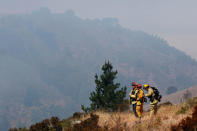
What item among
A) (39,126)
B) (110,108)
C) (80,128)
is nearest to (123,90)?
(110,108)

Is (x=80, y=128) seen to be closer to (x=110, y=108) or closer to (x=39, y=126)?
(x=39, y=126)

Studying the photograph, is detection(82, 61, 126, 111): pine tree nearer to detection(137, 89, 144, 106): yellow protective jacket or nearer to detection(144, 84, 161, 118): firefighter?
detection(137, 89, 144, 106): yellow protective jacket

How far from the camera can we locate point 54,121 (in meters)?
10.5

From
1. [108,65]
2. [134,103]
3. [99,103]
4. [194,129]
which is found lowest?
[194,129]

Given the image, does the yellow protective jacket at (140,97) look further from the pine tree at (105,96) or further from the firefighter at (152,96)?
the pine tree at (105,96)

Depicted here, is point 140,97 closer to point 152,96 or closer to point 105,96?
point 152,96

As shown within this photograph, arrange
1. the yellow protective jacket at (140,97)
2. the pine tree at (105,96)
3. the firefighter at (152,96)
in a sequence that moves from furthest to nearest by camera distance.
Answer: the pine tree at (105,96)
the yellow protective jacket at (140,97)
the firefighter at (152,96)

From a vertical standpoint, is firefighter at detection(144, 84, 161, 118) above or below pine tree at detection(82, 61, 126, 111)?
below

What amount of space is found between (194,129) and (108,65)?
18.3m

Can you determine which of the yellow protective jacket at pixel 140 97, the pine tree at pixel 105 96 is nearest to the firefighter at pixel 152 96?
the yellow protective jacket at pixel 140 97

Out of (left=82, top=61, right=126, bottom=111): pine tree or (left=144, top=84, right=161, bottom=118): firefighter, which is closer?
(left=144, top=84, right=161, bottom=118): firefighter

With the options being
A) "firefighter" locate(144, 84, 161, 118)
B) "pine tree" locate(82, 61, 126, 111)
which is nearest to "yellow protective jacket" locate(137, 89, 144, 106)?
"firefighter" locate(144, 84, 161, 118)

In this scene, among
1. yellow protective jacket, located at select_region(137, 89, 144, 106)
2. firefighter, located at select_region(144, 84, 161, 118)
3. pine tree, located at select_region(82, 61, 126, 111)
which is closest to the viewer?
firefighter, located at select_region(144, 84, 161, 118)

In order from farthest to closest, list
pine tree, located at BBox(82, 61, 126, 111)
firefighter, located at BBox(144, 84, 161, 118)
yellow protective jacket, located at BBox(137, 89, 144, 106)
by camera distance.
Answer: pine tree, located at BBox(82, 61, 126, 111) < yellow protective jacket, located at BBox(137, 89, 144, 106) < firefighter, located at BBox(144, 84, 161, 118)
